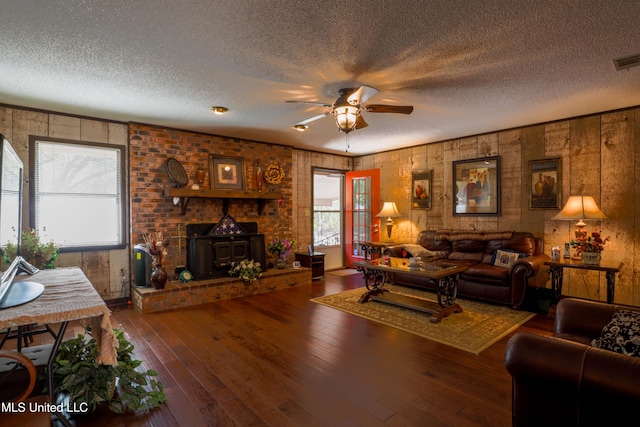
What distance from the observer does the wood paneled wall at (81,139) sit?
391cm

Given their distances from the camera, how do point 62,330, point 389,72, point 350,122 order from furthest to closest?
point 350,122
point 389,72
point 62,330

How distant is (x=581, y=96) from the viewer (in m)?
3.66

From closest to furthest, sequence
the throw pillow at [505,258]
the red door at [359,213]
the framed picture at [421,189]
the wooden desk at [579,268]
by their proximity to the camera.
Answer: the wooden desk at [579,268]
the throw pillow at [505,258]
the framed picture at [421,189]
the red door at [359,213]

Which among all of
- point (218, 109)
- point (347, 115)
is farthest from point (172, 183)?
point (347, 115)

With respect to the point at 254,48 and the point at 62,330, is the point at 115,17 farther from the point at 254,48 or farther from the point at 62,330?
the point at 62,330

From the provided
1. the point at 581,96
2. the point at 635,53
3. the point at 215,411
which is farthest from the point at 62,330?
the point at 581,96

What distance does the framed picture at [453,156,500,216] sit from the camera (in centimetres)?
528

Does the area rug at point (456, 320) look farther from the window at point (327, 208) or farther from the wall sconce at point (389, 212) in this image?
the window at point (327, 208)

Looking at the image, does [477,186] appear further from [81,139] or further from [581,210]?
[81,139]

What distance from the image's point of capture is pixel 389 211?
6.39m

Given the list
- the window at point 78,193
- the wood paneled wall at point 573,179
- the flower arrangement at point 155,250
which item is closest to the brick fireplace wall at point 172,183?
the window at point 78,193

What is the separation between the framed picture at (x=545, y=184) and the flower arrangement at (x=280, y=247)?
12.9 ft

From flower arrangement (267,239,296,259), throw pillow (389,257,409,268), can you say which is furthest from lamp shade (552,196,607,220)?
flower arrangement (267,239,296,259)

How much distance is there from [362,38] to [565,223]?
4066 millimetres
